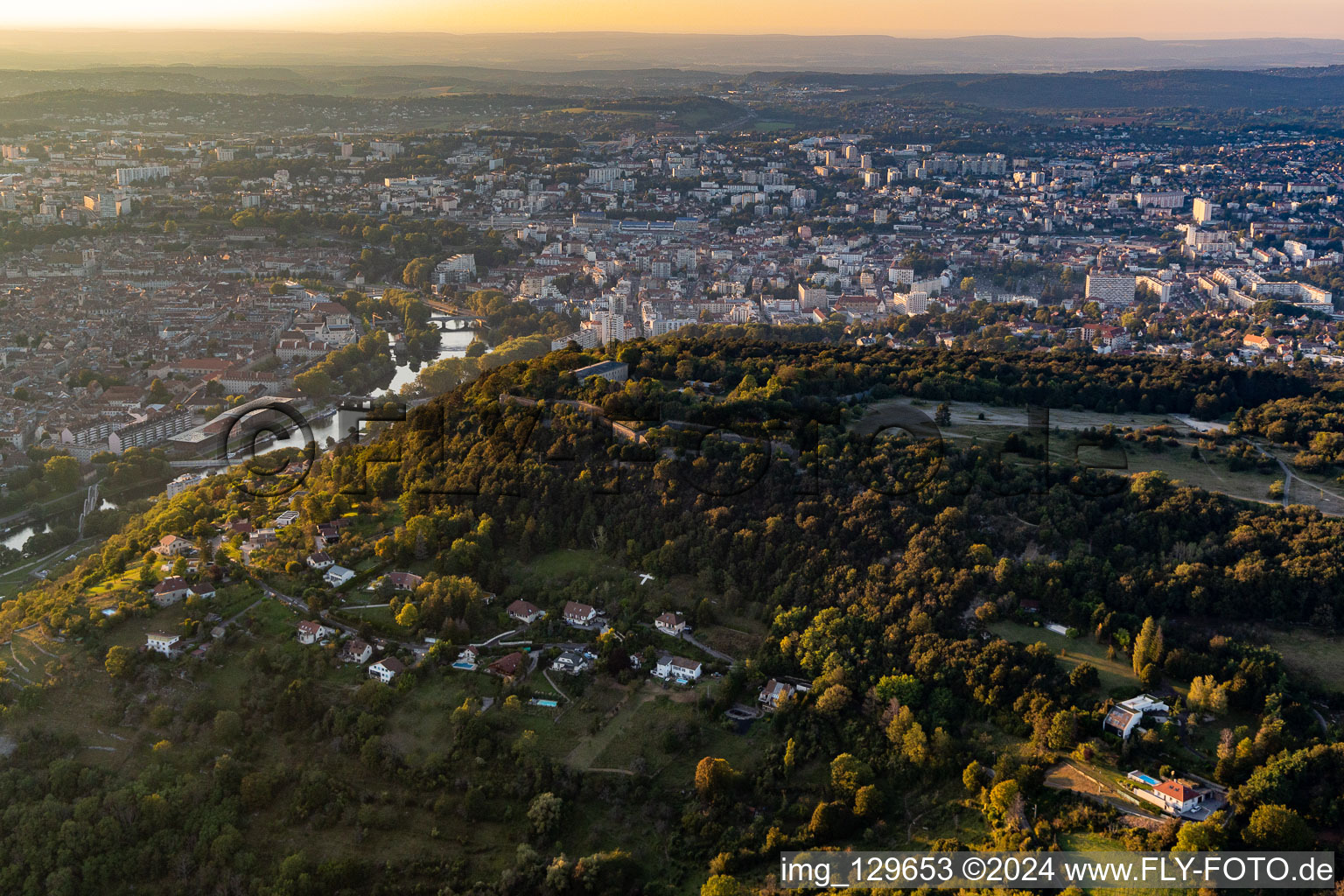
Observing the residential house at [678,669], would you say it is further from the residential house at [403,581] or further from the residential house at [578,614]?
the residential house at [403,581]

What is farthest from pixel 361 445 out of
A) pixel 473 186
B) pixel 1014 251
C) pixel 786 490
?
pixel 473 186

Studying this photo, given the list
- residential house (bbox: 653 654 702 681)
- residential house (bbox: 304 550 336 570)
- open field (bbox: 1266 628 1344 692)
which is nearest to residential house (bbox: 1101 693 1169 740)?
open field (bbox: 1266 628 1344 692)

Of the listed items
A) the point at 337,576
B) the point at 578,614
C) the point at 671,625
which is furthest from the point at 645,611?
the point at 337,576

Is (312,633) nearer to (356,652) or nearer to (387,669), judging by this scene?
(356,652)

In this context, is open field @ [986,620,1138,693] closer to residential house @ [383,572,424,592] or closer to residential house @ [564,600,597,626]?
residential house @ [564,600,597,626]

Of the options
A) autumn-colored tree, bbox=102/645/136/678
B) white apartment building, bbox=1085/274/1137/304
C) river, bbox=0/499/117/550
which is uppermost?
white apartment building, bbox=1085/274/1137/304

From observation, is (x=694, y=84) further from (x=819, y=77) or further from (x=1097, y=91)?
(x=1097, y=91)
